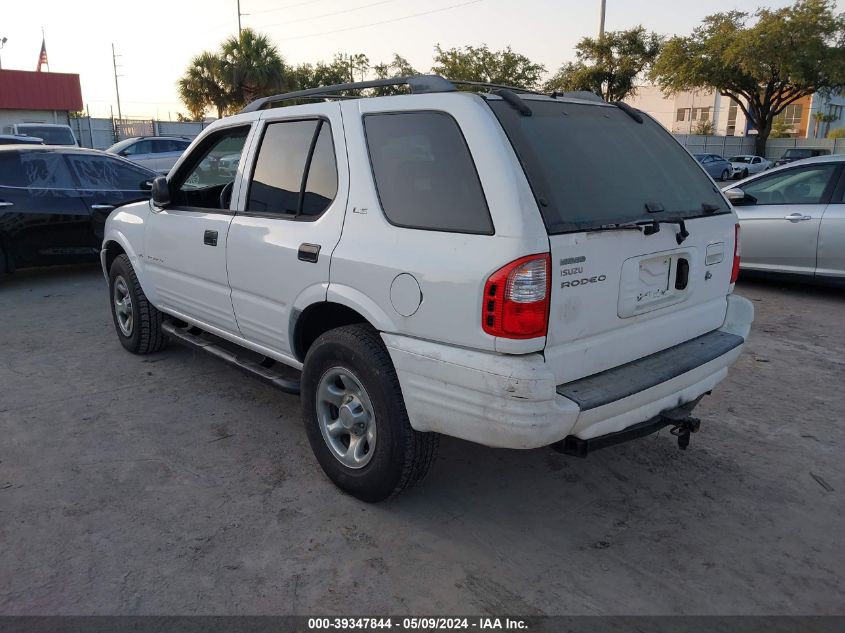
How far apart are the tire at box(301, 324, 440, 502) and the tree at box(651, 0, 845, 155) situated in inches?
1489

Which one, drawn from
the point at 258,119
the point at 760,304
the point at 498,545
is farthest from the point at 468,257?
the point at 760,304

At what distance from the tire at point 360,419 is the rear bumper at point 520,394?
110mm

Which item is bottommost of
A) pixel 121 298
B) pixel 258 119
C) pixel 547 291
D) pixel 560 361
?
pixel 121 298

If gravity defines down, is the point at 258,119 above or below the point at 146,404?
above

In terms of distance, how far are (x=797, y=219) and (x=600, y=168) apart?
17.9ft

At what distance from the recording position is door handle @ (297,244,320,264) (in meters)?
3.27

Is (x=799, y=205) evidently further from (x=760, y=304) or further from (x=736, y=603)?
(x=736, y=603)

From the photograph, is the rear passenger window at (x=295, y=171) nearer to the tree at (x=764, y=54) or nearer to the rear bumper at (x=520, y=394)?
the rear bumper at (x=520, y=394)

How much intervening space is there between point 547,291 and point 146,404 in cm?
311

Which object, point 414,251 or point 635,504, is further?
point 635,504

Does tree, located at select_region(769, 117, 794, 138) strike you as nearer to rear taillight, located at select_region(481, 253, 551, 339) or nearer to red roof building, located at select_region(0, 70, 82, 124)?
red roof building, located at select_region(0, 70, 82, 124)

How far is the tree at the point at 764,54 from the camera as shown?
111ft

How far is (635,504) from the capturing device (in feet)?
10.8

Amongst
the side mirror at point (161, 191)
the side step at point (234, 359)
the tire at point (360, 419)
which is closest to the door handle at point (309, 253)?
the tire at point (360, 419)
